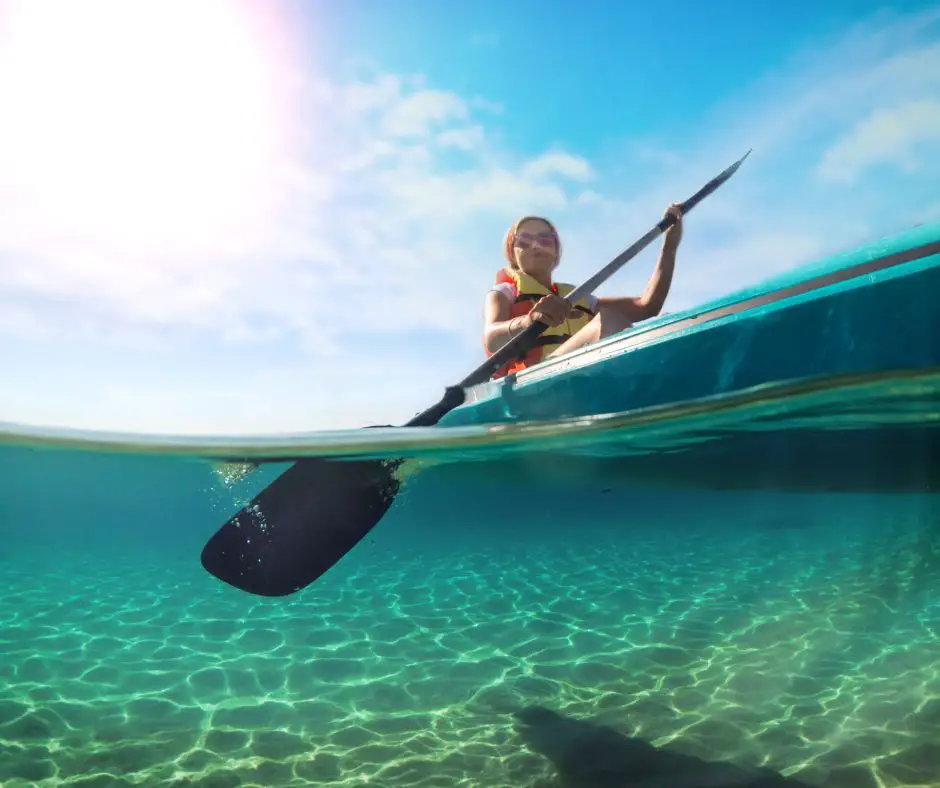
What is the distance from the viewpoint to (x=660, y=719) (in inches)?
196

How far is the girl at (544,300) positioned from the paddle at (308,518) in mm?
151

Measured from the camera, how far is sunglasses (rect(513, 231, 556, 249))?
5.18 metres

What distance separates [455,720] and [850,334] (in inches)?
174

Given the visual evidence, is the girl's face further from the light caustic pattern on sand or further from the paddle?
the light caustic pattern on sand

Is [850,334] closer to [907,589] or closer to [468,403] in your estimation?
[468,403]

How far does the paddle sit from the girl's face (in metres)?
0.58

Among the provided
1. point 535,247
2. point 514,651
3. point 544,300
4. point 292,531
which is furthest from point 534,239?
point 514,651

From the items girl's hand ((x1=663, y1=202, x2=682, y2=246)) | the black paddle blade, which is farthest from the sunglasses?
the black paddle blade

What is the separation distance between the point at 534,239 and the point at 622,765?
420 centimetres

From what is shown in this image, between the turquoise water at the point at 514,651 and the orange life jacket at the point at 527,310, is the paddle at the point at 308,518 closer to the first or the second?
the orange life jacket at the point at 527,310

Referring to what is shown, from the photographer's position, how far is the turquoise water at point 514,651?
4227mm

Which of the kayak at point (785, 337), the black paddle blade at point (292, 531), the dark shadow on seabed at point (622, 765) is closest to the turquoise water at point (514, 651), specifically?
the dark shadow on seabed at point (622, 765)

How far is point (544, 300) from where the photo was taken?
4289mm

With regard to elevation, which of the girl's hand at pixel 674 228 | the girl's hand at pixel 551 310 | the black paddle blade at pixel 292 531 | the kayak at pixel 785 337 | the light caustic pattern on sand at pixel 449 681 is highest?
the girl's hand at pixel 674 228
